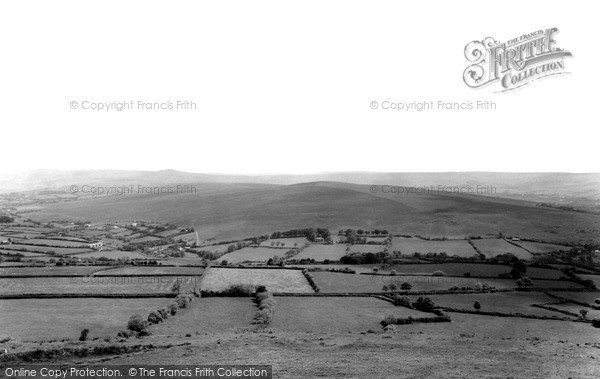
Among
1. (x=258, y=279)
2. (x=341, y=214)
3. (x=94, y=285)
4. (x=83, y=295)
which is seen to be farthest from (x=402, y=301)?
(x=341, y=214)

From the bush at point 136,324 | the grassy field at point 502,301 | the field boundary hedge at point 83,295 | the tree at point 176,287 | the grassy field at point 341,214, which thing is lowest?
the grassy field at point 502,301

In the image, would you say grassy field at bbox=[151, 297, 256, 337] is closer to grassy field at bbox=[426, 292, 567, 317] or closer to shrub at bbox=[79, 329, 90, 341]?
shrub at bbox=[79, 329, 90, 341]

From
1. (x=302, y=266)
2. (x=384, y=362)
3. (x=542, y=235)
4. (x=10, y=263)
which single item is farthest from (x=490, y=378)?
(x=542, y=235)

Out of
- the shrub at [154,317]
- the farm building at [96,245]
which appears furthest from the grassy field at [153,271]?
the farm building at [96,245]

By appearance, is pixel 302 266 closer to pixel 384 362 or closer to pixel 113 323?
pixel 113 323

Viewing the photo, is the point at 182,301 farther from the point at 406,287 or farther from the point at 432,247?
the point at 432,247

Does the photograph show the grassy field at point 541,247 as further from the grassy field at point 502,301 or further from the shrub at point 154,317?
the shrub at point 154,317
